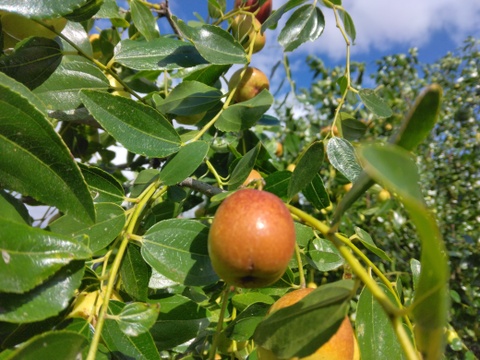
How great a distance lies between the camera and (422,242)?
460 mm

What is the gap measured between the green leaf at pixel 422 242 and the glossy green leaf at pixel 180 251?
0.35 metres

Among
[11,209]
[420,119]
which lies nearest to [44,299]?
[11,209]

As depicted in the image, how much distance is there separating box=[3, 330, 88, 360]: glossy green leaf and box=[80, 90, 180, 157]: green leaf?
399 mm

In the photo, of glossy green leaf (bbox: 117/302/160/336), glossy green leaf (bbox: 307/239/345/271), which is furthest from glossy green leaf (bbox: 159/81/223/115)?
glossy green leaf (bbox: 117/302/160/336)

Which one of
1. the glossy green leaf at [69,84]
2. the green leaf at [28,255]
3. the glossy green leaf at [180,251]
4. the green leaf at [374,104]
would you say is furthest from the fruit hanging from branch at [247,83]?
the green leaf at [28,255]

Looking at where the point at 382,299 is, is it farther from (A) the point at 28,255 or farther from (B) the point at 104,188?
(B) the point at 104,188

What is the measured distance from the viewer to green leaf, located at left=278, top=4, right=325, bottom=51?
48.9 inches

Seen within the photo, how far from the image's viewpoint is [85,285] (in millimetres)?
729

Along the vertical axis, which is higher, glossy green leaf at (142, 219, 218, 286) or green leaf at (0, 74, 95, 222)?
green leaf at (0, 74, 95, 222)

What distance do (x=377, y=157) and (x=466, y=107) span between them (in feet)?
18.2

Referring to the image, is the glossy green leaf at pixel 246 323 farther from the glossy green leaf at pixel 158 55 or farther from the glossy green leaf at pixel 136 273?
the glossy green leaf at pixel 158 55

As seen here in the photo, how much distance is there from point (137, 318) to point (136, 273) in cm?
17

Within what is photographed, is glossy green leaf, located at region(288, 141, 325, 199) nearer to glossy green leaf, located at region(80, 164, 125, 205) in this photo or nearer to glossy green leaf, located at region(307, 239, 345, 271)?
glossy green leaf, located at region(307, 239, 345, 271)

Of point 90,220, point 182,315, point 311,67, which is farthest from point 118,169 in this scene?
point 311,67
